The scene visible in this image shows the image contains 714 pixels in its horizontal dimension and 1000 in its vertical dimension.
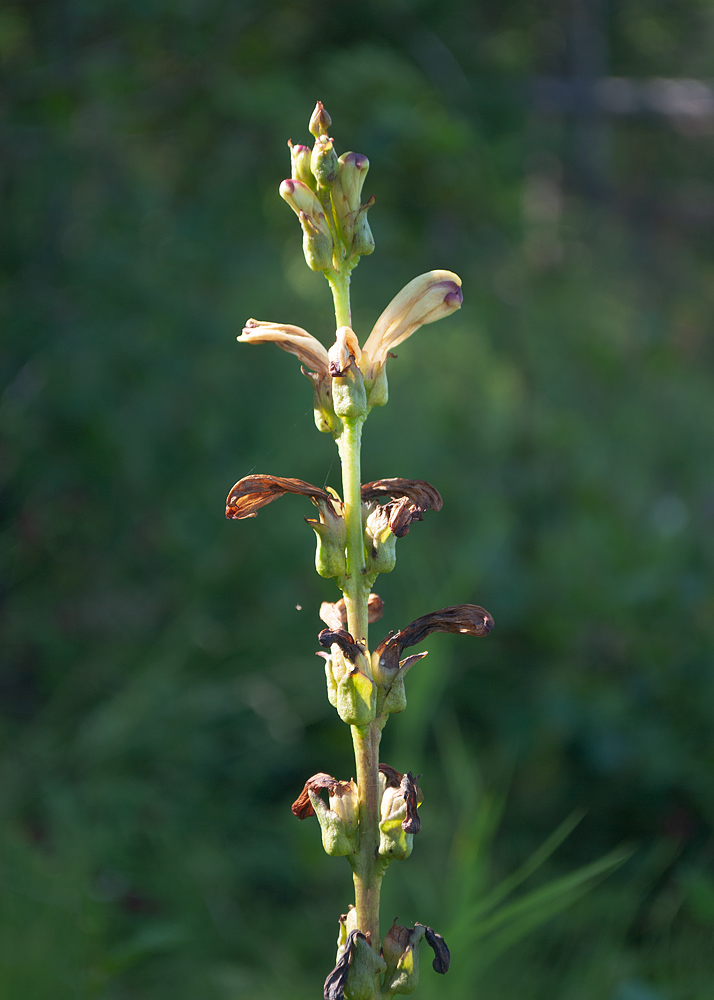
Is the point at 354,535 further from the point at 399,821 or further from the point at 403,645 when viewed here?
the point at 399,821

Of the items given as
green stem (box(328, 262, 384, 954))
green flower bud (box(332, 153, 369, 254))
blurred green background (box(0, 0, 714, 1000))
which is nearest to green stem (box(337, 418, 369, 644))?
green stem (box(328, 262, 384, 954))

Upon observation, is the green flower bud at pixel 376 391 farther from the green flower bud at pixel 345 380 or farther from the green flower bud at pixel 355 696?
the green flower bud at pixel 355 696

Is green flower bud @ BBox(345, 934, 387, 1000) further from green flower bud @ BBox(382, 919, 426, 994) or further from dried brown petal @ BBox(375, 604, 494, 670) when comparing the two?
dried brown petal @ BBox(375, 604, 494, 670)

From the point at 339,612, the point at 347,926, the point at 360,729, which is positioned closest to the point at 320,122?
the point at 339,612

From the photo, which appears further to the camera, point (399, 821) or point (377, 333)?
point (377, 333)

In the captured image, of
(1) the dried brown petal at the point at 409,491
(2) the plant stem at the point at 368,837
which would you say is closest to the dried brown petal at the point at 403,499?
(1) the dried brown petal at the point at 409,491

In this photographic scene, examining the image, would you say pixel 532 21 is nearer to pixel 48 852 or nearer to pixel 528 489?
pixel 528 489

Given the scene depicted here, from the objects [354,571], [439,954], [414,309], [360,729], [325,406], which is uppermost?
[414,309]
